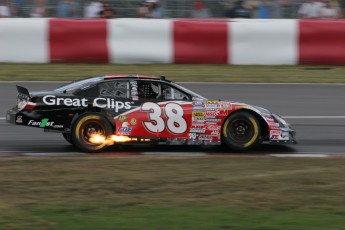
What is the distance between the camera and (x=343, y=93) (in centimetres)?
1692

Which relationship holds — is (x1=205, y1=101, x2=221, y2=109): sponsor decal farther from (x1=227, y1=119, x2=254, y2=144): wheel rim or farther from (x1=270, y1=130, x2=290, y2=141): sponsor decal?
(x1=270, y1=130, x2=290, y2=141): sponsor decal

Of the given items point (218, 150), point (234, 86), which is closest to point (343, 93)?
point (234, 86)

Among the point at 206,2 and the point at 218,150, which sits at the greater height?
the point at 206,2

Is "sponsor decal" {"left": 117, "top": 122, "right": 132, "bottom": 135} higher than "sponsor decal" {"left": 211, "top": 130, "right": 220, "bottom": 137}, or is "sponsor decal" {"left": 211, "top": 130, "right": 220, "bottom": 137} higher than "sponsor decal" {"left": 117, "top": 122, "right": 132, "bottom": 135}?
"sponsor decal" {"left": 117, "top": 122, "right": 132, "bottom": 135}

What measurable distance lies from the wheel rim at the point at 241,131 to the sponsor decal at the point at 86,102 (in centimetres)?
155

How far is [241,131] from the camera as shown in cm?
1121

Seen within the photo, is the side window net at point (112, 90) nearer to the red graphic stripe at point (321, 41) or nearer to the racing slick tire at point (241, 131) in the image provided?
the racing slick tire at point (241, 131)

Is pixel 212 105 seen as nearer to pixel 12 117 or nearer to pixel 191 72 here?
pixel 12 117

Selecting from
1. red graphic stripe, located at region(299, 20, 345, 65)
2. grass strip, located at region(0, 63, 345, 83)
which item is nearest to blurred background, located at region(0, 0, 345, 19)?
red graphic stripe, located at region(299, 20, 345, 65)

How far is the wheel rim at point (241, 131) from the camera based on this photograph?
11148mm

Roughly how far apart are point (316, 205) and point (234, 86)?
381 inches

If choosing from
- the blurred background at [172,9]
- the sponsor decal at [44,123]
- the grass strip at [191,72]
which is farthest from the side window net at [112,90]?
the blurred background at [172,9]

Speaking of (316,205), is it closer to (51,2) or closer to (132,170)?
(132,170)

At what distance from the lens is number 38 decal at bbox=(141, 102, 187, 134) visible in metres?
10.9
